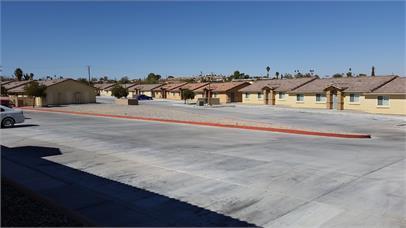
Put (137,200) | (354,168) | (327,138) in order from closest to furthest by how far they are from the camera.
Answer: (137,200) < (354,168) < (327,138)

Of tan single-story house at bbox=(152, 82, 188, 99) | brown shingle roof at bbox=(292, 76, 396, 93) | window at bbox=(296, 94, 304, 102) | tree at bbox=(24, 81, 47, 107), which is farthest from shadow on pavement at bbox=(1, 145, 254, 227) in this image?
tan single-story house at bbox=(152, 82, 188, 99)

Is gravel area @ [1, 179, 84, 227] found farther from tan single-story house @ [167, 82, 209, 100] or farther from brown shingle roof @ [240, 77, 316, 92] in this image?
tan single-story house @ [167, 82, 209, 100]

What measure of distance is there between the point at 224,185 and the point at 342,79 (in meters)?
46.0

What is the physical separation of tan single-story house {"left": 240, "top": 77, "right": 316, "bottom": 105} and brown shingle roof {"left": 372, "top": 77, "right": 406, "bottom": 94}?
14.1 m

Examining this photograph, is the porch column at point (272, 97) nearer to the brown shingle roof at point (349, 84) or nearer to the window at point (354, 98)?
the brown shingle roof at point (349, 84)

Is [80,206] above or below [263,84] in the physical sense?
below

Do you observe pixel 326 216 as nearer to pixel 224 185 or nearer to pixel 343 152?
pixel 224 185

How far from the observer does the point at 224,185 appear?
11.1m

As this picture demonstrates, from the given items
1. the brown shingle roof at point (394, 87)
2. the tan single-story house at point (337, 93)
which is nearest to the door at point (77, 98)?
the tan single-story house at point (337, 93)

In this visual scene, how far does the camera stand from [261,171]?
12.9 meters

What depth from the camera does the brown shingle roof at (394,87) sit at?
4162cm

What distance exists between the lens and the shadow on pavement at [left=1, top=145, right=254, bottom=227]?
817 cm

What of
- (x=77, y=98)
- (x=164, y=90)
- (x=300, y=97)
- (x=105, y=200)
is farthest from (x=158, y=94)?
Result: (x=105, y=200)

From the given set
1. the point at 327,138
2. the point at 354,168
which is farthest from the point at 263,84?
the point at 354,168
